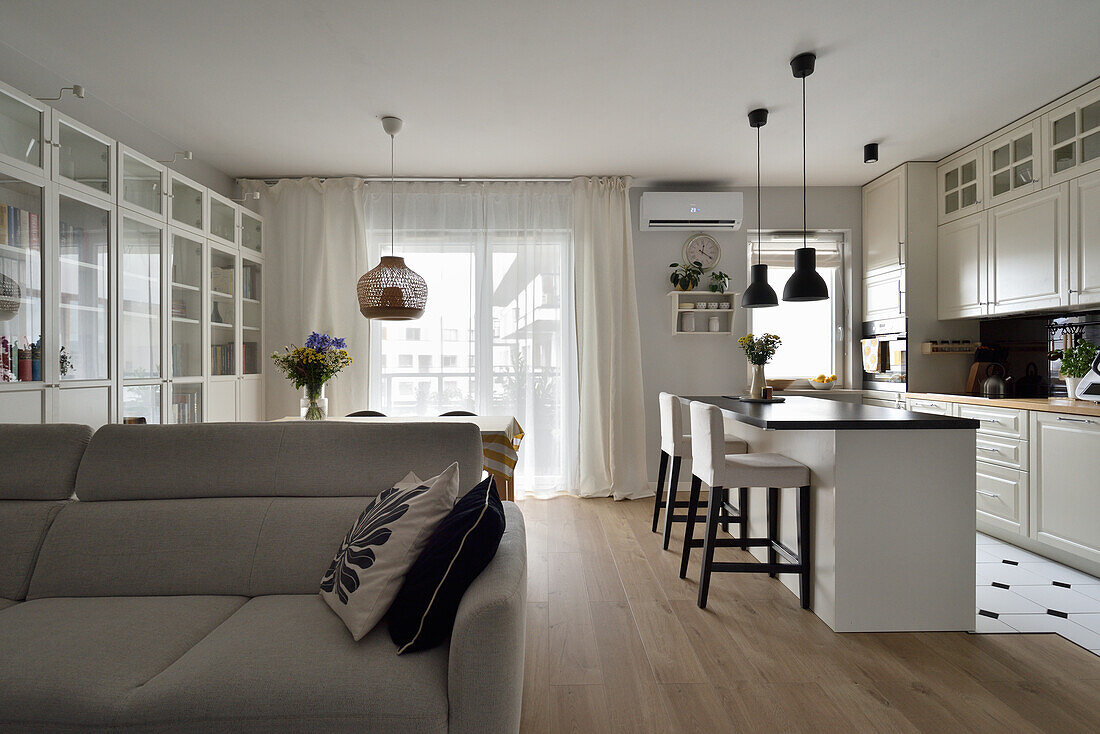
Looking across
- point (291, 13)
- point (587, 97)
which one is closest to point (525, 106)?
point (587, 97)

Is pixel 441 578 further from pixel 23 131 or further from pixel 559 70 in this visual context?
pixel 23 131

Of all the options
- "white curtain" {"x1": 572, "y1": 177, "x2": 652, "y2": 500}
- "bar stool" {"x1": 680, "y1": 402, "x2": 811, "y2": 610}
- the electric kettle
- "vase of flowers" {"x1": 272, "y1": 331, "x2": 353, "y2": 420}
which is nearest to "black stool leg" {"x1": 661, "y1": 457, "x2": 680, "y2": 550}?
"bar stool" {"x1": 680, "y1": 402, "x2": 811, "y2": 610}

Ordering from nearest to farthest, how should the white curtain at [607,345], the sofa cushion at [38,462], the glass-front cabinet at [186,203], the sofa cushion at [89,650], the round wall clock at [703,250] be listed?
the sofa cushion at [89,650], the sofa cushion at [38,462], the glass-front cabinet at [186,203], the white curtain at [607,345], the round wall clock at [703,250]

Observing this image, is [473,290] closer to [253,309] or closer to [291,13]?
[253,309]

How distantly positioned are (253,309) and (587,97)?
10.3 ft

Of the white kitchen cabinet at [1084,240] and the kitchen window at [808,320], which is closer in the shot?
the white kitchen cabinet at [1084,240]

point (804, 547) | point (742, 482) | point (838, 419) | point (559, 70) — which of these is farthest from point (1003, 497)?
point (559, 70)

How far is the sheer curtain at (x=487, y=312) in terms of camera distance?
4.82 metres

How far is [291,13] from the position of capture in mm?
2547

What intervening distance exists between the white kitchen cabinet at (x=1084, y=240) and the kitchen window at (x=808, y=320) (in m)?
1.90

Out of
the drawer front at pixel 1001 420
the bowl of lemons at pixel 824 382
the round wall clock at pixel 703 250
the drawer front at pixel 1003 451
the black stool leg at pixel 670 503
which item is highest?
the round wall clock at pixel 703 250

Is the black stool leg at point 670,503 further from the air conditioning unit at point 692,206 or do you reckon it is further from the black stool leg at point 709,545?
the air conditioning unit at point 692,206

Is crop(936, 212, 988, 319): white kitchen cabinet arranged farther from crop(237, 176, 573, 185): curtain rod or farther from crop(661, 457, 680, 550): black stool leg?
crop(237, 176, 573, 185): curtain rod

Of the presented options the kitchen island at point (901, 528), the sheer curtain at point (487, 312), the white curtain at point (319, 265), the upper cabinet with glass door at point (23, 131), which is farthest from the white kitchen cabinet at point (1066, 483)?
the upper cabinet with glass door at point (23, 131)
